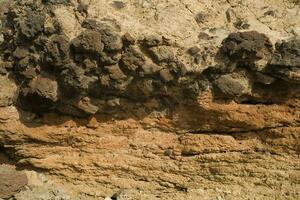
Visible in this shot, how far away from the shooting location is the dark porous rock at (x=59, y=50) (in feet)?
9.32

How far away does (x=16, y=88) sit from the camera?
122 inches

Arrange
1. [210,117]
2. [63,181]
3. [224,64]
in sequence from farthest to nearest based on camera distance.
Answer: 1. [63,181]
2. [210,117]
3. [224,64]

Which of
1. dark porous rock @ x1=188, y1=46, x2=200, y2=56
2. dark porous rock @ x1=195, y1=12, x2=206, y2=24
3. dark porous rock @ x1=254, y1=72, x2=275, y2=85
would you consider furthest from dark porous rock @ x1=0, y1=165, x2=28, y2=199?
dark porous rock @ x1=254, y1=72, x2=275, y2=85

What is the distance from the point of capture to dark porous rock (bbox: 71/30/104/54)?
110 inches

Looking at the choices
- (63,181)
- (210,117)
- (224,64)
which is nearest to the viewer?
(224,64)

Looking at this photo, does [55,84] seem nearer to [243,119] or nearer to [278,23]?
[243,119]

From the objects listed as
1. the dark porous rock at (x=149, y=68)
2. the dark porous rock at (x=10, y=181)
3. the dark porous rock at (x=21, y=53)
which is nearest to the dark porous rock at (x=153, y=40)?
the dark porous rock at (x=149, y=68)

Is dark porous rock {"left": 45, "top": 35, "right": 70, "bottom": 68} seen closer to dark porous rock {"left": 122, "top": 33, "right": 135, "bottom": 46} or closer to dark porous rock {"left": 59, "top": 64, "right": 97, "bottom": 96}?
dark porous rock {"left": 59, "top": 64, "right": 97, "bottom": 96}

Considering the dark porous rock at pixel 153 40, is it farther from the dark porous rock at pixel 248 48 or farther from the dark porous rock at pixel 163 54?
the dark porous rock at pixel 248 48

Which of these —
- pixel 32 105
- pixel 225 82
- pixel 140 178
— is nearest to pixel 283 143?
pixel 225 82

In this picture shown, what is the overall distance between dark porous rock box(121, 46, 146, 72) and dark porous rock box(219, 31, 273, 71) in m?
0.43

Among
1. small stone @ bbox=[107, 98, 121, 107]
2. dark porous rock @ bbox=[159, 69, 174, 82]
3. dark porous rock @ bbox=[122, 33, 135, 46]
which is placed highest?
dark porous rock @ bbox=[122, 33, 135, 46]

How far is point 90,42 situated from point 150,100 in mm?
492

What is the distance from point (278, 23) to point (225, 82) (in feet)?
1.43
